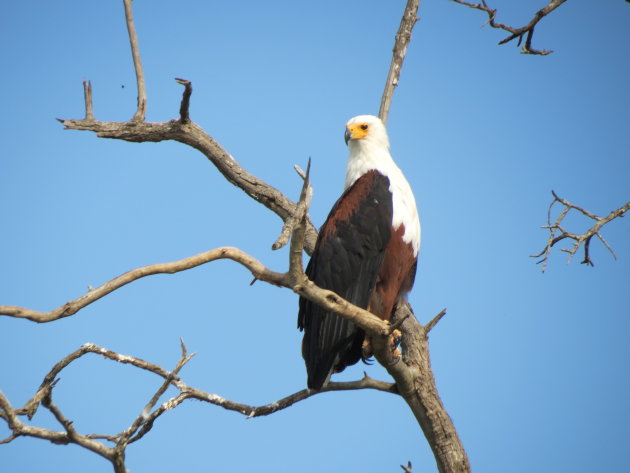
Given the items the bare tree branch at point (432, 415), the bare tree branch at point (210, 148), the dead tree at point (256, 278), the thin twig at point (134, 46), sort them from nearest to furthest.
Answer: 1. the dead tree at point (256, 278)
2. the bare tree branch at point (432, 415)
3. the thin twig at point (134, 46)
4. the bare tree branch at point (210, 148)

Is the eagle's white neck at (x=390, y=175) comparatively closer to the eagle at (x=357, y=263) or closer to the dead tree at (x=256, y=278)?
the eagle at (x=357, y=263)

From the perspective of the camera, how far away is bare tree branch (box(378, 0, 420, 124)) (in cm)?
561

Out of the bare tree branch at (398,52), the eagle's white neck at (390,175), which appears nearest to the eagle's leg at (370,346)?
the eagle's white neck at (390,175)

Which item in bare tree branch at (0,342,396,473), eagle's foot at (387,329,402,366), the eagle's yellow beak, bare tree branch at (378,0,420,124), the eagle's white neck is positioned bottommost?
bare tree branch at (0,342,396,473)

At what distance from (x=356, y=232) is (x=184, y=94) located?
133cm

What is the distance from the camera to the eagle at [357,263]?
4.40m

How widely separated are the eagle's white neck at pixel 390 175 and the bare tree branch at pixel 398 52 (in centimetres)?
55

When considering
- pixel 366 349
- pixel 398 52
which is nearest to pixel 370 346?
pixel 366 349

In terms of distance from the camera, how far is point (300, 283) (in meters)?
3.02

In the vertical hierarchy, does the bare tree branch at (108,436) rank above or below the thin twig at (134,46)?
below

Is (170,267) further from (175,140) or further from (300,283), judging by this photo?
(175,140)

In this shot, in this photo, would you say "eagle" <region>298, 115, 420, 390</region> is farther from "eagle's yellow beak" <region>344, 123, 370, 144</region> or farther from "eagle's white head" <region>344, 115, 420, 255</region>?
"eagle's yellow beak" <region>344, 123, 370, 144</region>

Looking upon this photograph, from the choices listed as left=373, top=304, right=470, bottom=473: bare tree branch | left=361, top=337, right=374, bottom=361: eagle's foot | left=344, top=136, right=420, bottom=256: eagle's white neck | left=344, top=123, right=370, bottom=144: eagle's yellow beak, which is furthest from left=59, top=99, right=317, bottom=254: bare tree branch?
left=373, top=304, right=470, bottom=473: bare tree branch

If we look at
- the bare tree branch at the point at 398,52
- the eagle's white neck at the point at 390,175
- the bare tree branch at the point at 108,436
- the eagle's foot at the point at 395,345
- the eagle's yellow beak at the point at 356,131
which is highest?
the bare tree branch at the point at 398,52
